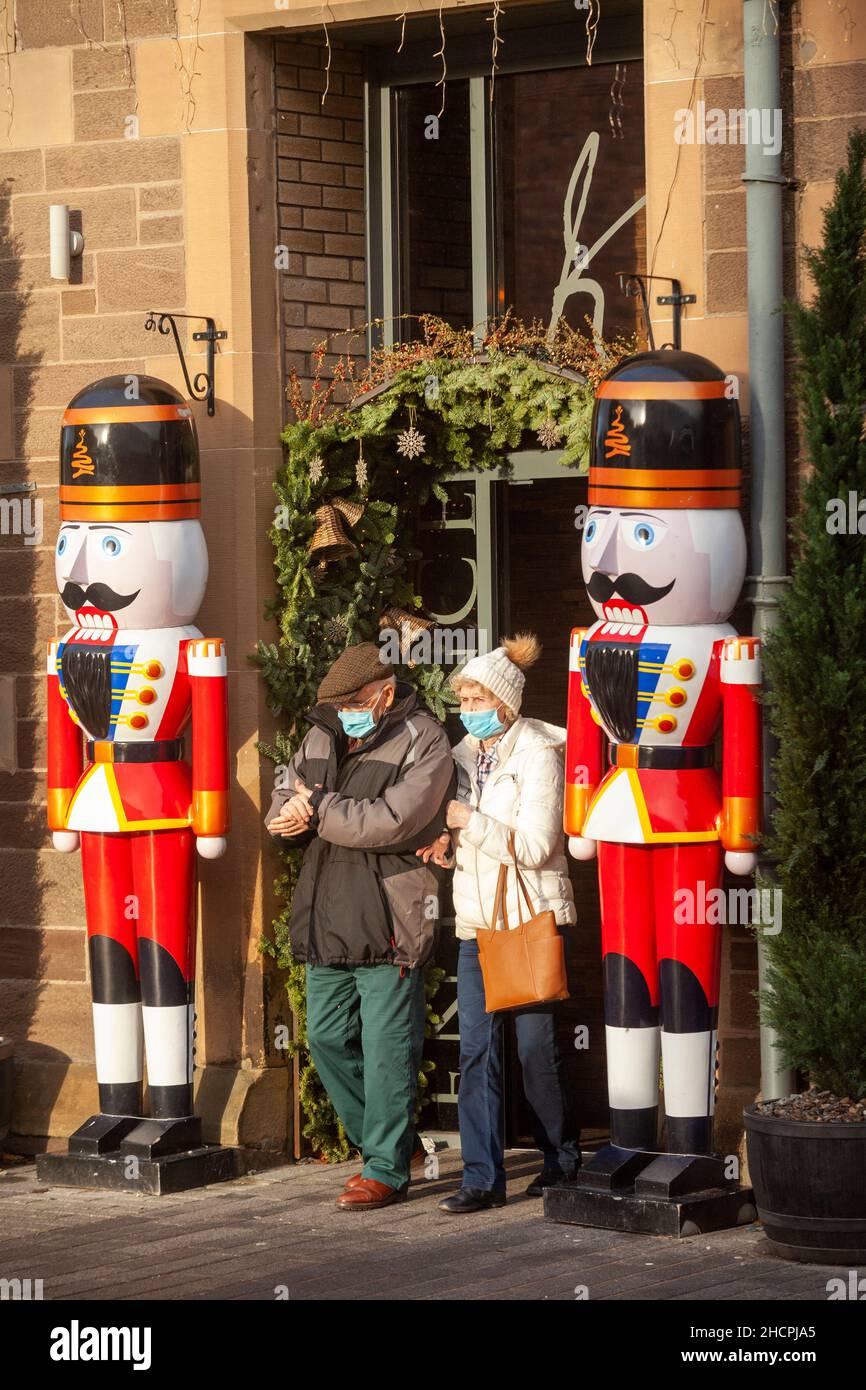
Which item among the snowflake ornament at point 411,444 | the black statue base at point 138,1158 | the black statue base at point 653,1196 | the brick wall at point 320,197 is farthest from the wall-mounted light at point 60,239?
the black statue base at point 653,1196

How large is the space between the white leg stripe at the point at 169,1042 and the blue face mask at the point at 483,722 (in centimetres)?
137

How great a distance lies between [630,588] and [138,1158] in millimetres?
2498

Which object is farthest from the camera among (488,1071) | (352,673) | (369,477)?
(369,477)

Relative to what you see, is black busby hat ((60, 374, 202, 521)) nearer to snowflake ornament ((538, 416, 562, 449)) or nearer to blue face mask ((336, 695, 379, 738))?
blue face mask ((336, 695, 379, 738))

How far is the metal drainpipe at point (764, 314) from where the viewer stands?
7043 mm

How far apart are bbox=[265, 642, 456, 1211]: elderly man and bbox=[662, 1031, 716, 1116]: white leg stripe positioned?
88 centimetres

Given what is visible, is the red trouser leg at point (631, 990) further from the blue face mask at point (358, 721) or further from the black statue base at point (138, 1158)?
the black statue base at point (138, 1158)

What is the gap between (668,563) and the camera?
22.2 feet

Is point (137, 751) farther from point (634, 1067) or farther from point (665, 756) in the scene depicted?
point (634, 1067)

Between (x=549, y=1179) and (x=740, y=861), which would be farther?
(x=549, y=1179)

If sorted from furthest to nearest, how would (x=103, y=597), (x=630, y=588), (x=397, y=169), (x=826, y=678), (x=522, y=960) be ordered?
1. (x=397, y=169)
2. (x=103, y=597)
3. (x=522, y=960)
4. (x=630, y=588)
5. (x=826, y=678)

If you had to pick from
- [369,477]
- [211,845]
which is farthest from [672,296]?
[211,845]

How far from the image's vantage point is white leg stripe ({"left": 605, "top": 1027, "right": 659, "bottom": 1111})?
701 cm

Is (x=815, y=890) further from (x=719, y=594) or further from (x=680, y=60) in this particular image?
(x=680, y=60)
